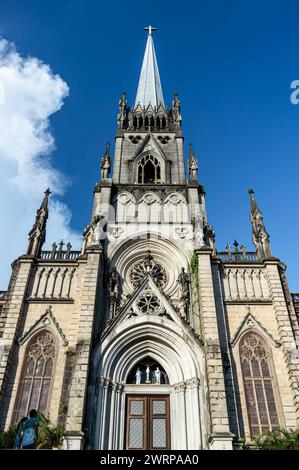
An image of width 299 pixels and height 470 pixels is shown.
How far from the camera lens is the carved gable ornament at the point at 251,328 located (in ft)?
58.0

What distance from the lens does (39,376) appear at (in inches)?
669

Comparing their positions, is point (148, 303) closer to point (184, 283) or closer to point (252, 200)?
point (184, 283)

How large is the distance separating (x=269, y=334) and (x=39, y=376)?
33.6ft

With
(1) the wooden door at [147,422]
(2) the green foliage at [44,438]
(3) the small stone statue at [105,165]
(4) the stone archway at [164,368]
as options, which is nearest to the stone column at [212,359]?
(4) the stone archway at [164,368]

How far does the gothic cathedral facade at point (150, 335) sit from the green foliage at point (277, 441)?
25.5 inches

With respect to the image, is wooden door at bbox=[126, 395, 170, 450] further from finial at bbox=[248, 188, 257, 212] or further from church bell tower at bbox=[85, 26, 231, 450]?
finial at bbox=[248, 188, 257, 212]

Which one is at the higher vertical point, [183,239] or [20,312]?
[183,239]

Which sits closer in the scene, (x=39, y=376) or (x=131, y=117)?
(x=39, y=376)

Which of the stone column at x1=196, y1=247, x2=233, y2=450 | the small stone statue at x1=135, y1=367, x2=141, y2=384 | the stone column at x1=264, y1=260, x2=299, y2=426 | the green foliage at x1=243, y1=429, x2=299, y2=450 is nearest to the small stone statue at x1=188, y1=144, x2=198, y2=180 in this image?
the stone column at x1=196, y1=247, x2=233, y2=450

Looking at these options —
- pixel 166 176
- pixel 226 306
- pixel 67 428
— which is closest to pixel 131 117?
pixel 166 176

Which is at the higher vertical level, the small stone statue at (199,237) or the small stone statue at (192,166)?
the small stone statue at (192,166)

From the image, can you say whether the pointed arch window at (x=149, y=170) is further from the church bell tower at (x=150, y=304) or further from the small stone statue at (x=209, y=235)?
A: the small stone statue at (x=209, y=235)
